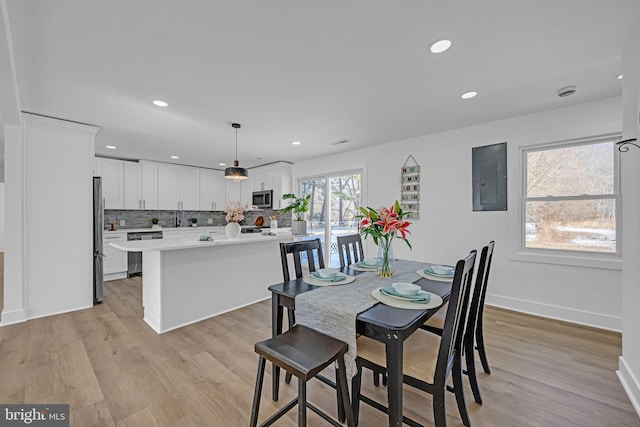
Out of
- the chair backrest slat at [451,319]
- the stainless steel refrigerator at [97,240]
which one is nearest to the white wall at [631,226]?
the chair backrest slat at [451,319]

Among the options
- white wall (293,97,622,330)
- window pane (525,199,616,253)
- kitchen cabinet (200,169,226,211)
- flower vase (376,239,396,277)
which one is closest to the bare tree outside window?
window pane (525,199,616,253)

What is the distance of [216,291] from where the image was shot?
3.18 meters

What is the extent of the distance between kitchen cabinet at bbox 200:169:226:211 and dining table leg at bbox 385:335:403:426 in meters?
6.14

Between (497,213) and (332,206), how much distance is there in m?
2.88

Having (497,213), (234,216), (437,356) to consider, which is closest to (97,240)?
(234,216)

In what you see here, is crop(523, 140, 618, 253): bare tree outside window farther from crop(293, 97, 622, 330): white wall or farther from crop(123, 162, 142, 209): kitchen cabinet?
crop(123, 162, 142, 209): kitchen cabinet

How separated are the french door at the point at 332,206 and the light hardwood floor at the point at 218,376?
2706mm

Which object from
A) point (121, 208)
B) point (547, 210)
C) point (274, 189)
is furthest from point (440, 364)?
point (121, 208)

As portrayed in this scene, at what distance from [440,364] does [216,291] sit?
268 centimetres

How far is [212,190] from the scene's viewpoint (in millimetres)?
6547

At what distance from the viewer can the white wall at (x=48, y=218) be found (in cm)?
284

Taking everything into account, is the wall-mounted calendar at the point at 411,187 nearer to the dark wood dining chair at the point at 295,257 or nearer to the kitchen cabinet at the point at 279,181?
the dark wood dining chair at the point at 295,257

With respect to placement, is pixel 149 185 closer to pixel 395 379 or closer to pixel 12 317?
pixel 12 317

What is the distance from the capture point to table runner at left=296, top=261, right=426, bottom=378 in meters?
1.36
